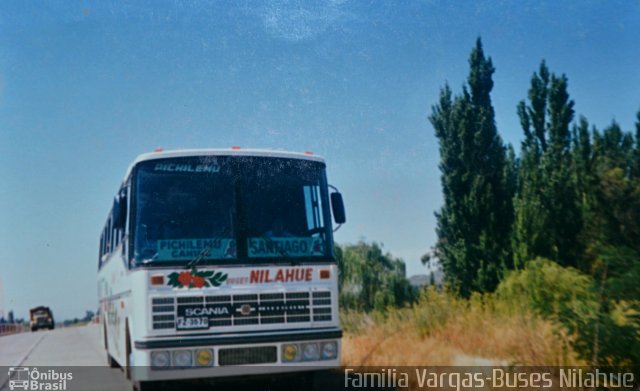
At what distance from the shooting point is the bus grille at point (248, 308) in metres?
8.84

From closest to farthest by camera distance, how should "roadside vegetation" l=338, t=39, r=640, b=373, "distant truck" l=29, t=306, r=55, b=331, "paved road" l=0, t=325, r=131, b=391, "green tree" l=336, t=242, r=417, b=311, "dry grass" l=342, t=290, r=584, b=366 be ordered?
"dry grass" l=342, t=290, r=584, b=366 → "paved road" l=0, t=325, r=131, b=391 → "roadside vegetation" l=338, t=39, r=640, b=373 → "green tree" l=336, t=242, r=417, b=311 → "distant truck" l=29, t=306, r=55, b=331

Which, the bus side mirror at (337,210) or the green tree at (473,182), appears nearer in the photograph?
the bus side mirror at (337,210)

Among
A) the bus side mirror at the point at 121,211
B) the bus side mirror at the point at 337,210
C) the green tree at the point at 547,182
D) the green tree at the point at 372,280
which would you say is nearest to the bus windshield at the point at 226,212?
the bus side mirror at the point at 337,210

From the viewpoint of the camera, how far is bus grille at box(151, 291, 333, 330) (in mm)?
8836

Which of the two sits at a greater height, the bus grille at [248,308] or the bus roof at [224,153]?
the bus roof at [224,153]

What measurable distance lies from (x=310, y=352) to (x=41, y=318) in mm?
57898

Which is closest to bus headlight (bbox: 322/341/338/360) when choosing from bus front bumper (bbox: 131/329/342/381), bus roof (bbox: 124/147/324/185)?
bus front bumper (bbox: 131/329/342/381)

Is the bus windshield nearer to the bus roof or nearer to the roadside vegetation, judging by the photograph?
the bus roof

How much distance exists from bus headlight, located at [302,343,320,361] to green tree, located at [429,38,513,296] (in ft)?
56.0

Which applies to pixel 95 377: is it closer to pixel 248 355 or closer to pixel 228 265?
pixel 248 355

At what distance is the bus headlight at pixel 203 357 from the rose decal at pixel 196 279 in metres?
0.75

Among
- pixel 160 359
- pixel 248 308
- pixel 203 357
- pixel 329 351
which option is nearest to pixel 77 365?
pixel 160 359

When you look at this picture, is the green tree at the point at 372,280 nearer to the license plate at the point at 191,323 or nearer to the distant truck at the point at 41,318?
the license plate at the point at 191,323

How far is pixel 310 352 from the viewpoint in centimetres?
920
